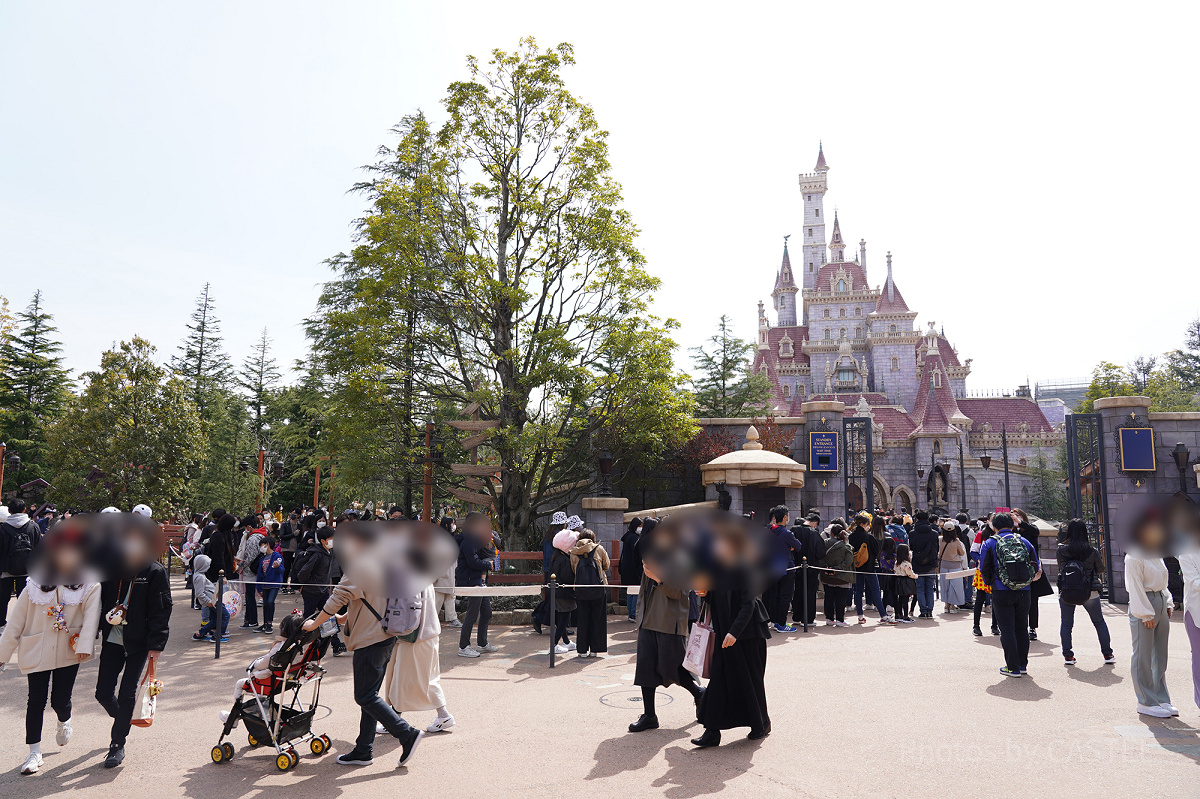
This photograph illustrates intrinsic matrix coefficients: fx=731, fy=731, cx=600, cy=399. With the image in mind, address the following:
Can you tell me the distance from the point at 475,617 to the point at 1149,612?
22.8 ft

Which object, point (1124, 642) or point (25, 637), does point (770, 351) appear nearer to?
point (1124, 642)

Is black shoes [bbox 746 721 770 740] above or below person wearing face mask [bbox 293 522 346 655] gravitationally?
below

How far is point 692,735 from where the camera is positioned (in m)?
5.64

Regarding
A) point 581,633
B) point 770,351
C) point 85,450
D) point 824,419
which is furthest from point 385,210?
point 770,351

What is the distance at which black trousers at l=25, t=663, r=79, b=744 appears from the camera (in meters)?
4.84

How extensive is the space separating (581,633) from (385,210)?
9.23 m

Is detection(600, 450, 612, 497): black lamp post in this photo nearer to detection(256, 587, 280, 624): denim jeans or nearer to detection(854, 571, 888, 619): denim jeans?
detection(854, 571, 888, 619): denim jeans

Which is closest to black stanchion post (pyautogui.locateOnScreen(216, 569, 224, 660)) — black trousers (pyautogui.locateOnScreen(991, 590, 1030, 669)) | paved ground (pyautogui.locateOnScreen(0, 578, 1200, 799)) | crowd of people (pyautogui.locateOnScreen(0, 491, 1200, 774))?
crowd of people (pyautogui.locateOnScreen(0, 491, 1200, 774))

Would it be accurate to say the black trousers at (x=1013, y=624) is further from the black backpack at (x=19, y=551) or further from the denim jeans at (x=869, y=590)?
the black backpack at (x=19, y=551)

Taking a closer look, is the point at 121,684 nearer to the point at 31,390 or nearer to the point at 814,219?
the point at 31,390

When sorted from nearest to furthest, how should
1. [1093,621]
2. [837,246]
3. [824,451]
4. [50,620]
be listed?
[50,620] < [1093,621] < [824,451] < [837,246]

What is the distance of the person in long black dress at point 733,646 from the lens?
525 cm

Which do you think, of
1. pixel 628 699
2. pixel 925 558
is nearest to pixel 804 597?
pixel 925 558

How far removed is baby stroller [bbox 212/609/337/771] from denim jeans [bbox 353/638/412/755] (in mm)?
423
